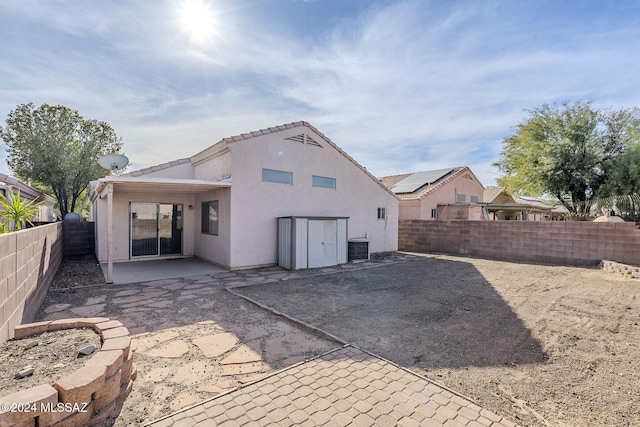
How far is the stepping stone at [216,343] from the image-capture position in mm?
3916

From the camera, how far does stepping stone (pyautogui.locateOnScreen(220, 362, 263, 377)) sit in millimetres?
3357

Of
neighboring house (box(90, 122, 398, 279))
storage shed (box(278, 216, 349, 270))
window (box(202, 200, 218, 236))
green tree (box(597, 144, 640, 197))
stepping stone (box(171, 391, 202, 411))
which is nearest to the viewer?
stepping stone (box(171, 391, 202, 411))

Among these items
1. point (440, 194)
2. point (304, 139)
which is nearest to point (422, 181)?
point (440, 194)

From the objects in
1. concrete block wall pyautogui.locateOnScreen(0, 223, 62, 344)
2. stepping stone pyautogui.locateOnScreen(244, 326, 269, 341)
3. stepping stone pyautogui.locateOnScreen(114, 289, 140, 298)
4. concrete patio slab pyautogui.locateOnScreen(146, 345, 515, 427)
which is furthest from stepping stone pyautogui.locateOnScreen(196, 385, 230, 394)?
stepping stone pyautogui.locateOnScreen(114, 289, 140, 298)

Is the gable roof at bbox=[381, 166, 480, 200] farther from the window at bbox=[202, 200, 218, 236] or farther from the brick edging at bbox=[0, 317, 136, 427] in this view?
the brick edging at bbox=[0, 317, 136, 427]

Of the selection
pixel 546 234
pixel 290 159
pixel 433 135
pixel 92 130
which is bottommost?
pixel 546 234

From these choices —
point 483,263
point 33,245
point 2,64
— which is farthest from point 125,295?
point 483,263

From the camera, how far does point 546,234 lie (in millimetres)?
11414

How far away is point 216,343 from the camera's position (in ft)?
13.7

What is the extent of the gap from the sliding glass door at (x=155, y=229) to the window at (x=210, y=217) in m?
1.34

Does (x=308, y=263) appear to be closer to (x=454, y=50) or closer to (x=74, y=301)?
(x=74, y=301)

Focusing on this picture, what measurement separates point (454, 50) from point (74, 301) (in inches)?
446

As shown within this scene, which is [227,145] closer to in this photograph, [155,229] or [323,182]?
[323,182]

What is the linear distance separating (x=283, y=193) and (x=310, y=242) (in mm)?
1981
